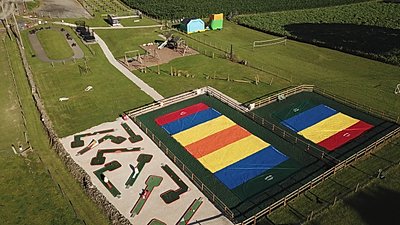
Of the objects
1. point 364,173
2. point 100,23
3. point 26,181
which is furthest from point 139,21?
point 364,173

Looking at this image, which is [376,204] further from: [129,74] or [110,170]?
[129,74]

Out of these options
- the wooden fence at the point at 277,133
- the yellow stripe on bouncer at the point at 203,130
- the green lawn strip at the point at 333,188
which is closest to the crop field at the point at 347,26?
the wooden fence at the point at 277,133

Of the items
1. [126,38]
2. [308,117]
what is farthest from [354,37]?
[126,38]

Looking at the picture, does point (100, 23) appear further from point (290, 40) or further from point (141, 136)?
point (141, 136)

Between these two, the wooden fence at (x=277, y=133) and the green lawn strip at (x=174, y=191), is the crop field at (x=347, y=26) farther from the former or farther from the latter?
the green lawn strip at (x=174, y=191)

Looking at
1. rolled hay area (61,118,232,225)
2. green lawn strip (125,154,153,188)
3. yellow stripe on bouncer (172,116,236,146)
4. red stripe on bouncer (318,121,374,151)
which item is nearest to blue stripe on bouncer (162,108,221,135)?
yellow stripe on bouncer (172,116,236,146)
